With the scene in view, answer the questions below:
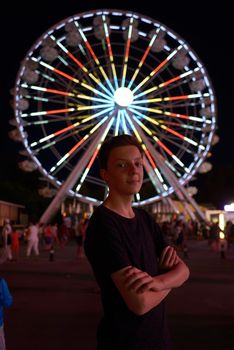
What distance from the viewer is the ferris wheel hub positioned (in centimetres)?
3253

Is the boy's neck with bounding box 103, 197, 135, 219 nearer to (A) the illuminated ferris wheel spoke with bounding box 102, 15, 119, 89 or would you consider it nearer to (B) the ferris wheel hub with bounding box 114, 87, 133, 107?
(B) the ferris wheel hub with bounding box 114, 87, 133, 107

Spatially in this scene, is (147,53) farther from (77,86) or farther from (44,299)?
(44,299)

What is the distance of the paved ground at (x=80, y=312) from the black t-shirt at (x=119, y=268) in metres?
3.88

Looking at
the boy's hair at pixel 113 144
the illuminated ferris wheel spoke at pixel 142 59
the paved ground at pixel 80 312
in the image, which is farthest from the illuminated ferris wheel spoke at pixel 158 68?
the boy's hair at pixel 113 144

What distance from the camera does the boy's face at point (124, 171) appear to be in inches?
98.6

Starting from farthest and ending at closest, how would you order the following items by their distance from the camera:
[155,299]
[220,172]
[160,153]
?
[220,172] → [160,153] → [155,299]

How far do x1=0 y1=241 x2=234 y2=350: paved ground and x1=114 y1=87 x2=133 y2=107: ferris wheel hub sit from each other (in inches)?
751

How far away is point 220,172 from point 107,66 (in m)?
56.2

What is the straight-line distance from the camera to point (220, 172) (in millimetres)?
87062

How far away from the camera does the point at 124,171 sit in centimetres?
250

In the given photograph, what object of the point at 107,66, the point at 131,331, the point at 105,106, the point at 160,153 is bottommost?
the point at 131,331

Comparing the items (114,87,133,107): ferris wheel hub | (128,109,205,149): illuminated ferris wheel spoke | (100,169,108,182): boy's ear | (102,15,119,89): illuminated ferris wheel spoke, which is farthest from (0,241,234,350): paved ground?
(128,109,205,149): illuminated ferris wheel spoke

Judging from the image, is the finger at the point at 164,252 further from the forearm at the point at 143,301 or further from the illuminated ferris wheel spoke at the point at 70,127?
the illuminated ferris wheel spoke at the point at 70,127

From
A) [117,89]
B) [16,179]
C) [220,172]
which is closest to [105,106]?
[117,89]
